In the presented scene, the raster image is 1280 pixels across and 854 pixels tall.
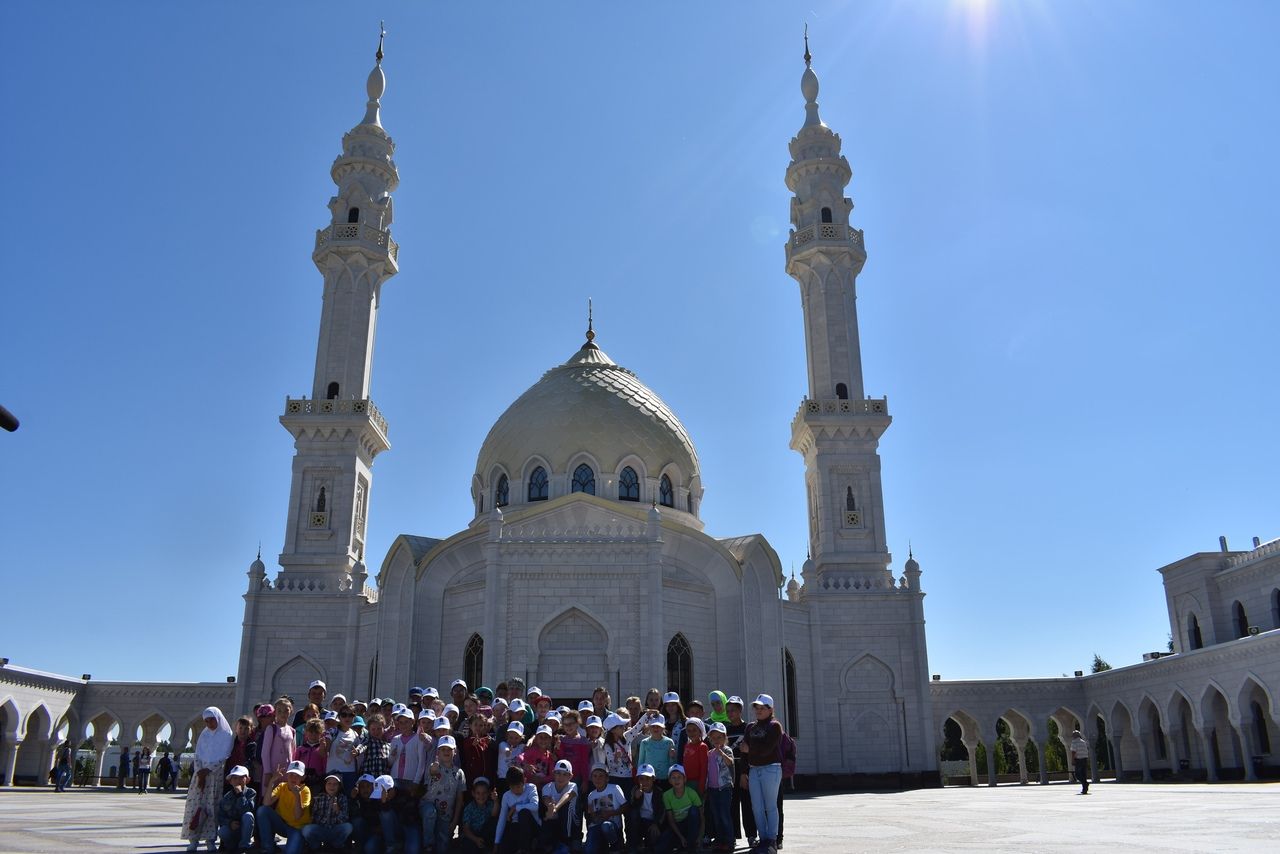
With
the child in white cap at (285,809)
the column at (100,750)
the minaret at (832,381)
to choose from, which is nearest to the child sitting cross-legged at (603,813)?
the child in white cap at (285,809)

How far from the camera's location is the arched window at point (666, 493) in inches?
1383

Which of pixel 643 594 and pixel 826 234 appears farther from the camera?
pixel 826 234

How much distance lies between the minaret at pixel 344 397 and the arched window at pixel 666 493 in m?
10.5

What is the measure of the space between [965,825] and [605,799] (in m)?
5.86

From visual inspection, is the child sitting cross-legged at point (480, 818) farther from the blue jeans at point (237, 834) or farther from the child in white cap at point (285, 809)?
the blue jeans at point (237, 834)

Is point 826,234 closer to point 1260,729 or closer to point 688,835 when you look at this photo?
point 1260,729

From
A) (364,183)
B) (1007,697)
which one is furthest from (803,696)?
(364,183)

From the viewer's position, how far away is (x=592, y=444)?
34.4 m

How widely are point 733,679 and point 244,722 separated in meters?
18.4

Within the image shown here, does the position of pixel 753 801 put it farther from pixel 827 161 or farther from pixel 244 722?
pixel 827 161

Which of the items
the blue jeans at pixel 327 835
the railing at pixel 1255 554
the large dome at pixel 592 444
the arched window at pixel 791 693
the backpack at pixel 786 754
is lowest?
the blue jeans at pixel 327 835

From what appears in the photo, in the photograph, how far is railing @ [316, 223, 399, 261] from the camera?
36219mm

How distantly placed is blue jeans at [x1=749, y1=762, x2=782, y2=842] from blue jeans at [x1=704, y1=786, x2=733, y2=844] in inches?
17.8

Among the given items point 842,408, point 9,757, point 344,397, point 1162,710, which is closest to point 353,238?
point 344,397
